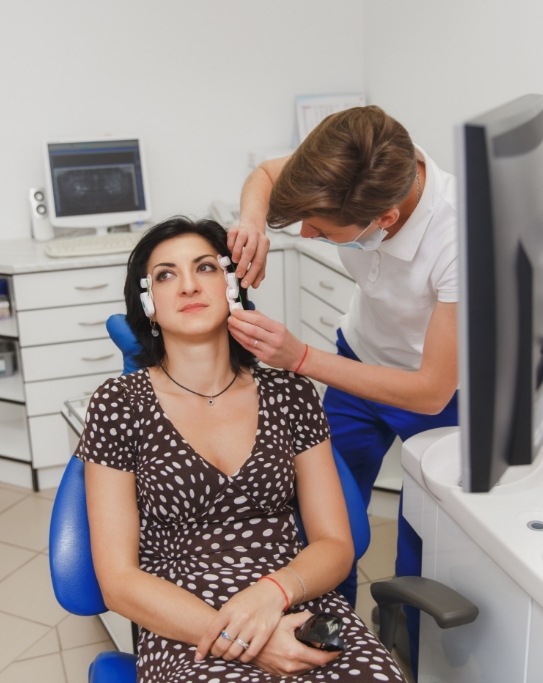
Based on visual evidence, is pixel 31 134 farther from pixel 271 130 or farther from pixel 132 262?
pixel 132 262

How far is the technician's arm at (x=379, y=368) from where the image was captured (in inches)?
62.4

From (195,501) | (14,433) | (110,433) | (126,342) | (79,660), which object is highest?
(126,342)

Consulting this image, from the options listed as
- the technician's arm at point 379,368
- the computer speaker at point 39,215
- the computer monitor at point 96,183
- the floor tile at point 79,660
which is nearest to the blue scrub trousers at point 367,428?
the technician's arm at point 379,368

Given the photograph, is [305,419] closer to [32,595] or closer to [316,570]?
[316,570]

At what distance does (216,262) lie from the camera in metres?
1.75

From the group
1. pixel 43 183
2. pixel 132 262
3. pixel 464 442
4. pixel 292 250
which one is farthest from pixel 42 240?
pixel 464 442

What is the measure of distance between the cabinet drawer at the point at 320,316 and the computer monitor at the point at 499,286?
2088 mm

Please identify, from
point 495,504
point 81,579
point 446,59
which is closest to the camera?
point 495,504

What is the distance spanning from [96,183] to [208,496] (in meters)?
2.17

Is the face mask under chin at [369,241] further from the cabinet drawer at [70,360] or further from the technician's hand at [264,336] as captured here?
the cabinet drawer at [70,360]

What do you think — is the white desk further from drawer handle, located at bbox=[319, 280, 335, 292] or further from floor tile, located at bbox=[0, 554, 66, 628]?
drawer handle, located at bbox=[319, 280, 335, 292]

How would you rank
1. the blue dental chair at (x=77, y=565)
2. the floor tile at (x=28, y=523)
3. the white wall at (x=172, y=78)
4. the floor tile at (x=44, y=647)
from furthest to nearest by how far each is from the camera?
the white wall at (x=172, y=78), the floor tile at (x=28, y=523), the floor tile at (x=44, y=647), the blue dental chair at (x=77, y=565)

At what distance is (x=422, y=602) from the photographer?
4.44 feet

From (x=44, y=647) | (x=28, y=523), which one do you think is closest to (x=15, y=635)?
(x=44, y=647)
